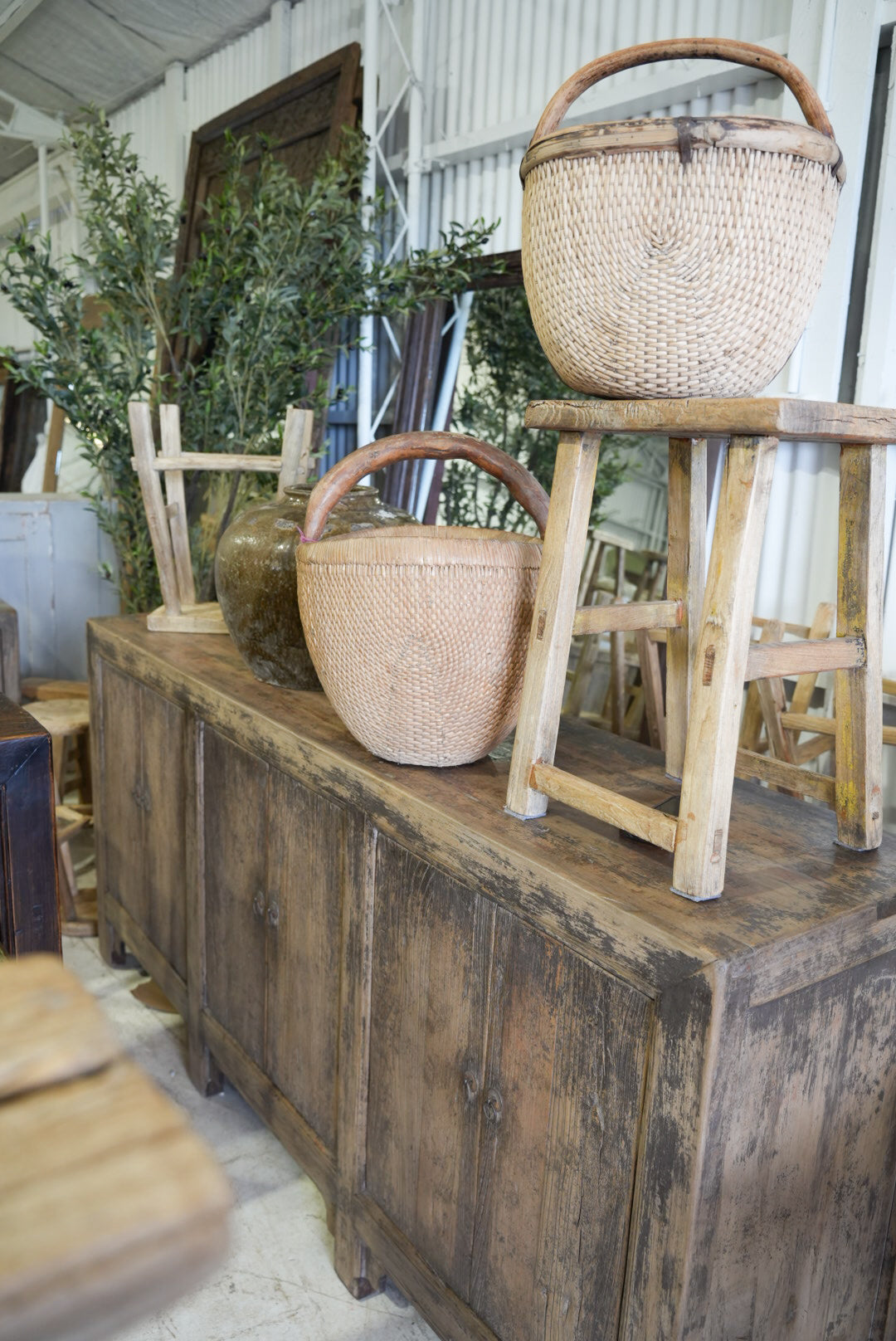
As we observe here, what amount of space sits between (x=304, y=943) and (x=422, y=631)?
656 millimetres

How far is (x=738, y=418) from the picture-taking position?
101 cm

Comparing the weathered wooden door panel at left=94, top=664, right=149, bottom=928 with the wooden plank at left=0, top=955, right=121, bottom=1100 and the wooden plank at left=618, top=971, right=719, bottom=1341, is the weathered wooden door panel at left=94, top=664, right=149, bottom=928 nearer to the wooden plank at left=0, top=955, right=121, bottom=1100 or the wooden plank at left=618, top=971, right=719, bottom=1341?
the wooden plank at left=618, top=971, right=719, bottom=1341

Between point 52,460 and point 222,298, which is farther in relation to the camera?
point 52,460

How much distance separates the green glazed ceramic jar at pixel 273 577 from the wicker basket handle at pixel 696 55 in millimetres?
753

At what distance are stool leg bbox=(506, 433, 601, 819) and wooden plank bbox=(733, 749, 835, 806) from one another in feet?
0.83

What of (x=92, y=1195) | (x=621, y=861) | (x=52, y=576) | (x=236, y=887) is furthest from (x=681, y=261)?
(x=52, y=576)

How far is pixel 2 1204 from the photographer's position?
33 centimetres

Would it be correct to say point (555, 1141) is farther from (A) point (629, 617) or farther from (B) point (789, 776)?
(A) point (629, 617)

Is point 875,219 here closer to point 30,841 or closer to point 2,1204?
point 30,841

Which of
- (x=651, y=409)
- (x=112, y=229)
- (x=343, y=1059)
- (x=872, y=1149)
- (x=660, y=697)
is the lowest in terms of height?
(x=343, y=1059)

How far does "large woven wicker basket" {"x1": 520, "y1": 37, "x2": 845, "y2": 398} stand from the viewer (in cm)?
99

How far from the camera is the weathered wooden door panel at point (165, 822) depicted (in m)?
2.10

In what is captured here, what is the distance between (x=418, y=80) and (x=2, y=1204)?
4.00 meters

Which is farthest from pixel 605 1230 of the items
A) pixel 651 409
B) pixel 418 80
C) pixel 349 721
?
pixel 418 80
